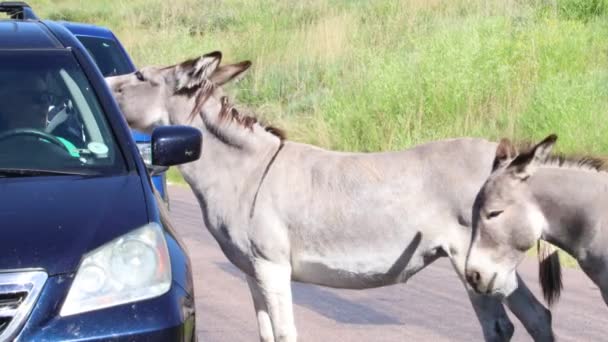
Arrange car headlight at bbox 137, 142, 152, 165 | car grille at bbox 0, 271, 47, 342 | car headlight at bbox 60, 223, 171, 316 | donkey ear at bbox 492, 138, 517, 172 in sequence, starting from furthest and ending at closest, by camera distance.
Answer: car headlight at bbox 137, 142, 152, 165, donkey ear at bbox 492, 138, 517, 172, car headlight at bbox 60, 223, 171, 316, car grille at bbox 0, 271, 47, 342

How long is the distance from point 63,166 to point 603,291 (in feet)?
8.82

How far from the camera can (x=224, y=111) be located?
24.6ft

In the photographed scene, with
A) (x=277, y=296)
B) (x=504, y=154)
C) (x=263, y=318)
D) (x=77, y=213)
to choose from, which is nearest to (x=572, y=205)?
(x=504, y=154)

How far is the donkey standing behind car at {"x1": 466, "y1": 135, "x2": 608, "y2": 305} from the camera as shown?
21.0 ft

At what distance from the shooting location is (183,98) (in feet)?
24.8

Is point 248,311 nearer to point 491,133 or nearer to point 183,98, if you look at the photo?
point 183,98

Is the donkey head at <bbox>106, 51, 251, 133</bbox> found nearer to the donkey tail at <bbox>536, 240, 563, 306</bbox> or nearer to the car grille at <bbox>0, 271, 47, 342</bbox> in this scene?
the donkey tail at <bbox>536, 240, 563, 306</bbox>

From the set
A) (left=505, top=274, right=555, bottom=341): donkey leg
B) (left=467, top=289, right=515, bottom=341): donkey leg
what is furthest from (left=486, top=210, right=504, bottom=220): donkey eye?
(left=505, top=274, right=555, bottom=341): donkey leg

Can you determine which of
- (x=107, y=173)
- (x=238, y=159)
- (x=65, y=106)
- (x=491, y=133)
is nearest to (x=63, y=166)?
(x=107, y=173)

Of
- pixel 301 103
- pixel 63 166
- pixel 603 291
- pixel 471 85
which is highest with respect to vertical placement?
pixel 63 166

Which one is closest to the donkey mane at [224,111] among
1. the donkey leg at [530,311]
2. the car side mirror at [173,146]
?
the donkey leg at [530,311]

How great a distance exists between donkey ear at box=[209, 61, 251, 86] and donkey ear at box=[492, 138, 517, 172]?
1.73 meters

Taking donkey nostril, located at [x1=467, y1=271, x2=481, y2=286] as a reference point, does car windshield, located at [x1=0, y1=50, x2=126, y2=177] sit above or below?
above

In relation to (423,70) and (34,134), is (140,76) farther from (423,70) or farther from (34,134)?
(423,70)
